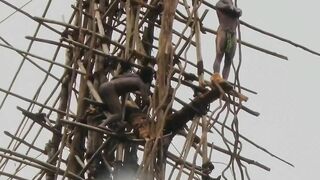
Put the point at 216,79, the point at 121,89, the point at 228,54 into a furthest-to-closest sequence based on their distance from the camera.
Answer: the point at 121,89
the point at 228,54
the point at 216,79

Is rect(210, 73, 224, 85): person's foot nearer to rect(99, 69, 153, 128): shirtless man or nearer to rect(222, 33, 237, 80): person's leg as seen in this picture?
rect(222, 33, 237, 80): person's leg

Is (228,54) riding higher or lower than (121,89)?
lower

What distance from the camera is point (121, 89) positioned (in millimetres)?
4637

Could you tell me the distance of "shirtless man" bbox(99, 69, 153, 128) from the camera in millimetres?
4613

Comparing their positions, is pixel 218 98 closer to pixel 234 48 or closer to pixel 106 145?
pixel 234 48

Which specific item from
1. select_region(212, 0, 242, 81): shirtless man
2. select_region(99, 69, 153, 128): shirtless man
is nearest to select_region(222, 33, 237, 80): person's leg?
select_region(212, 0, 242, 81): shirtless man

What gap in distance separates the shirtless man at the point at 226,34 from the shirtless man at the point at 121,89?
704 mm

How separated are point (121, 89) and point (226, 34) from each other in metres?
0.85

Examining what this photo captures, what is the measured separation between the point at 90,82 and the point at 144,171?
1.49 m

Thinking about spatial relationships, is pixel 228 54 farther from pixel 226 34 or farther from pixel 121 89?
pixel 121 89

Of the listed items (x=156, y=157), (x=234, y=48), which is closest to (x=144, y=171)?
(x=156, y=157)

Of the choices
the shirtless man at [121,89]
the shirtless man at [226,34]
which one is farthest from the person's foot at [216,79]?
the shirtless man at [121,89]

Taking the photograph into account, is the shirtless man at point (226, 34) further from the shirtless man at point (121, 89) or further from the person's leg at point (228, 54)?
the shirtless man at point (121, 89)

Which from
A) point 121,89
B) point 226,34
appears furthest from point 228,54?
point 121,89
